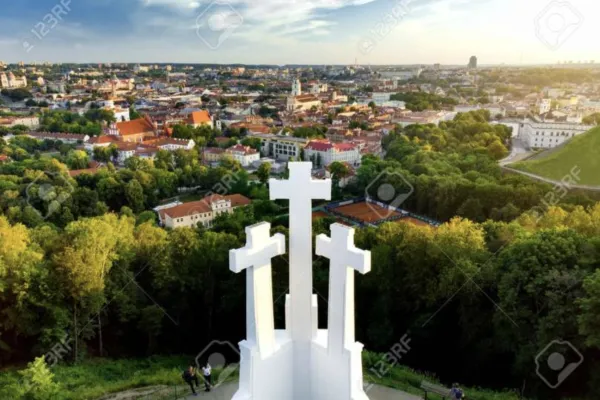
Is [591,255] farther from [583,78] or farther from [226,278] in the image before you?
[583,78]

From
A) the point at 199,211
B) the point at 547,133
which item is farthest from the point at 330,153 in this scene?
the point at 547,133

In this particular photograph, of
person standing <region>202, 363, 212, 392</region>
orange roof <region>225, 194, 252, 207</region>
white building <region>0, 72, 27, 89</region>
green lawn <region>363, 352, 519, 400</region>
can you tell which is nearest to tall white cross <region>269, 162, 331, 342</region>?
person standing <region>202, 363, 212, 392</region>

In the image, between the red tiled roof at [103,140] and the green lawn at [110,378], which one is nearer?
the green lawn at [110,378]

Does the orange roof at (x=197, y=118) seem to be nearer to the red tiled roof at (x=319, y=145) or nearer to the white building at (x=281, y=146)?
the white building at (x=281, y=146)

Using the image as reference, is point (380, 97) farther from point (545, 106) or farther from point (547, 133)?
point (547, 133)

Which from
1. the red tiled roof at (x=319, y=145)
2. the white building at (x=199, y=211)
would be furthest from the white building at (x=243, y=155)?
the white building at (x=199, y=211)

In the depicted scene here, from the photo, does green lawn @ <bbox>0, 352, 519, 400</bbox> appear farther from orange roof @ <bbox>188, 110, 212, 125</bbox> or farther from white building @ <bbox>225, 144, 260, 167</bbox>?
orange roof @ <bbox>188, 110, 212, 125</bbox>

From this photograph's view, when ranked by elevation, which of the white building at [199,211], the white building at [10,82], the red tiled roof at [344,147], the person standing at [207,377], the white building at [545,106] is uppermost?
the white building at [10,82]

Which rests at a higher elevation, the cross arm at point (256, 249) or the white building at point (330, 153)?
the cross arm at point (256, 249)
